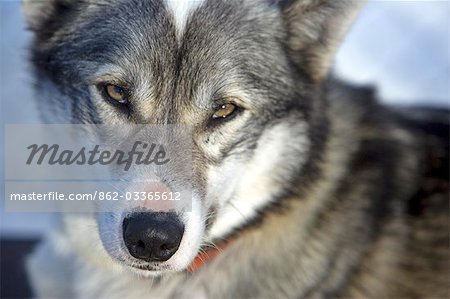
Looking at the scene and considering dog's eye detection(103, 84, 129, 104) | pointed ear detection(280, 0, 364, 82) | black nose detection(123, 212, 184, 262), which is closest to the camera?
black nose detection(123, 212, 184, 262)

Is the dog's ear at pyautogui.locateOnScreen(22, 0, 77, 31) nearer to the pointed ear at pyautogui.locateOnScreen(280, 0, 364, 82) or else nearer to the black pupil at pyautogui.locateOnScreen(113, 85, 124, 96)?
the black pupil at pyautogui.locateOnScreen(113, 85, 124, 96)

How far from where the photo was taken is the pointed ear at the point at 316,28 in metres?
1.84

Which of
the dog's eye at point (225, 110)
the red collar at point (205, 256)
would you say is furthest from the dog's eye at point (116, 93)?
the red collar at point (205, 256)

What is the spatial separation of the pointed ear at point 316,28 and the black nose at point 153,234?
56cm

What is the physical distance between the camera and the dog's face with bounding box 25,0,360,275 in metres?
1.67

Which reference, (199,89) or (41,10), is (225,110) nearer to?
(199,89)

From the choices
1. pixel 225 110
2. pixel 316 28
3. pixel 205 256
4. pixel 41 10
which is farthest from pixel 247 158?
pixel 41 10

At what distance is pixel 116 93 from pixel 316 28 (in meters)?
0.54

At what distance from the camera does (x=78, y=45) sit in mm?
1791

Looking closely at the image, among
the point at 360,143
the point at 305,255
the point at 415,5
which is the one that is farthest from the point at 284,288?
the point at 415,5

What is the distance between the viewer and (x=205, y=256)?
6.14ft

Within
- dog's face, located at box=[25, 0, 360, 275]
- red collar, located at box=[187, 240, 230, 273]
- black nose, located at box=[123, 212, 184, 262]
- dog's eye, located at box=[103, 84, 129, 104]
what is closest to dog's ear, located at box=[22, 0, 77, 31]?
dog's face, located at box=[25, 0, 360, 275]

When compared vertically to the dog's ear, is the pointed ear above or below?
above

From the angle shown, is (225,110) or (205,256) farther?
(205,256)
